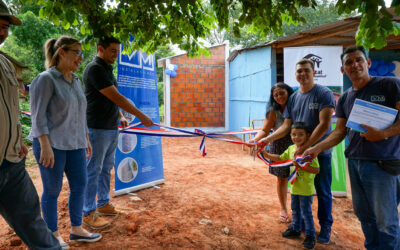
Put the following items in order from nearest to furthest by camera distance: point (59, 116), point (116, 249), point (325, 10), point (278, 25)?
point (59, 116) → point (116, 249) → point (278, 25) → point (325, 10)

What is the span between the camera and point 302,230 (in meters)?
3.19

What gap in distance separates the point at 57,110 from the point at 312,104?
251 centimetres

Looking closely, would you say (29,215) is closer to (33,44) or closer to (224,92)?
(224,92)

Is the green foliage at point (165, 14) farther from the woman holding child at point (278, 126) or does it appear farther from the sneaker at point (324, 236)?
the sneaker at point (324, 236)

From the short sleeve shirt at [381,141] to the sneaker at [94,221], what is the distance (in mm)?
2707

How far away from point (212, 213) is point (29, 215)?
2446mm

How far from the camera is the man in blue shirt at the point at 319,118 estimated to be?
275cm

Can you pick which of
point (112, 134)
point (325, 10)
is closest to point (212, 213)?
point (112, 134)

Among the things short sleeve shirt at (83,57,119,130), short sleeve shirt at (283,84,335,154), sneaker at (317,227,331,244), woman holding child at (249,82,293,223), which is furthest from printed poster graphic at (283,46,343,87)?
short sleeve shirt at (83,57,119,130)

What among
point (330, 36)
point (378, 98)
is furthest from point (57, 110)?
point (330, 36)

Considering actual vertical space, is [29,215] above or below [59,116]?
below

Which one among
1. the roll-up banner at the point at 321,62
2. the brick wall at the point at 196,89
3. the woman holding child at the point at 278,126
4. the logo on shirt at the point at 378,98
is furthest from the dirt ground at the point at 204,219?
the brick wall at the point at 196,89

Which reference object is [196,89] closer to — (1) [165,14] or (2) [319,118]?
(1) [165,14]

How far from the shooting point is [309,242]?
2809mm
